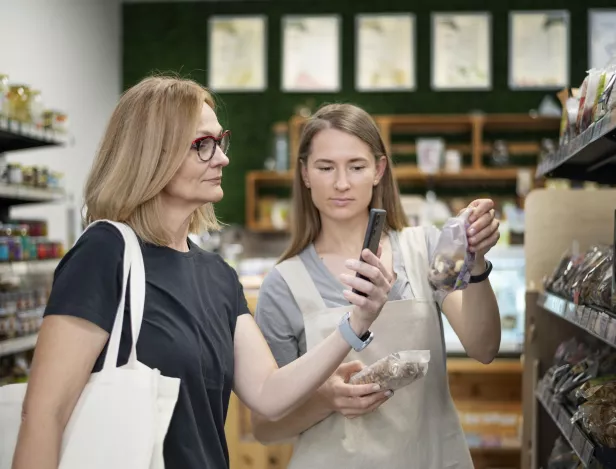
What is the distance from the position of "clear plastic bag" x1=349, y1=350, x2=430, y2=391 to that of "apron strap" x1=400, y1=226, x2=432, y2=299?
0.84 feet

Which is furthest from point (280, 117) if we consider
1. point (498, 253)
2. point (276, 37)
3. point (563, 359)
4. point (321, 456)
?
point (321, 456)

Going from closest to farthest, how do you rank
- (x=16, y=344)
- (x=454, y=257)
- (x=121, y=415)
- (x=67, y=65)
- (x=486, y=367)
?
1. (x=121, y=415)
2. (x=454, y=257)
3. (x=16, y=344)
4. (x=486, y=367)
5. (x=67, y=65)

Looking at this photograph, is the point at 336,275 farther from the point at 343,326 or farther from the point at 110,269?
the point at 110,269

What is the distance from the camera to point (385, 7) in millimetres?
8445

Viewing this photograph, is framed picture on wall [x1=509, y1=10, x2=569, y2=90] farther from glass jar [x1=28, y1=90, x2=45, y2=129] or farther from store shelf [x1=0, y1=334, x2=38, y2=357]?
store shelf [x1=0, y1=334, x2=38, y2=357]

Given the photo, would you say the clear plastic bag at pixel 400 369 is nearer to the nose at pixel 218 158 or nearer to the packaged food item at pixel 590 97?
the nose at pixel 218 158

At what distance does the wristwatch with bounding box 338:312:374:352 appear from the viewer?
1979 millimetres

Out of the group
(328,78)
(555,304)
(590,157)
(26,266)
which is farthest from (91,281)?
(328,78)

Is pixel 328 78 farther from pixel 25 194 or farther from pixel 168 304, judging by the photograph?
pixel 168 304

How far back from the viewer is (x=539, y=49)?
27.2ft

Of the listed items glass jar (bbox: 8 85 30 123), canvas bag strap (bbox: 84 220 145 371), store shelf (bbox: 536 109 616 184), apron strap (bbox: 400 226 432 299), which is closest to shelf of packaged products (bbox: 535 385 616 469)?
apron strap (bbox: 400 226 432 299)

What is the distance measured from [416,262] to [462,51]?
20.8ft

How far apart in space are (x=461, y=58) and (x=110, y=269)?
7.14m

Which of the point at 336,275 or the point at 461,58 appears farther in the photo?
the point at 461,58
